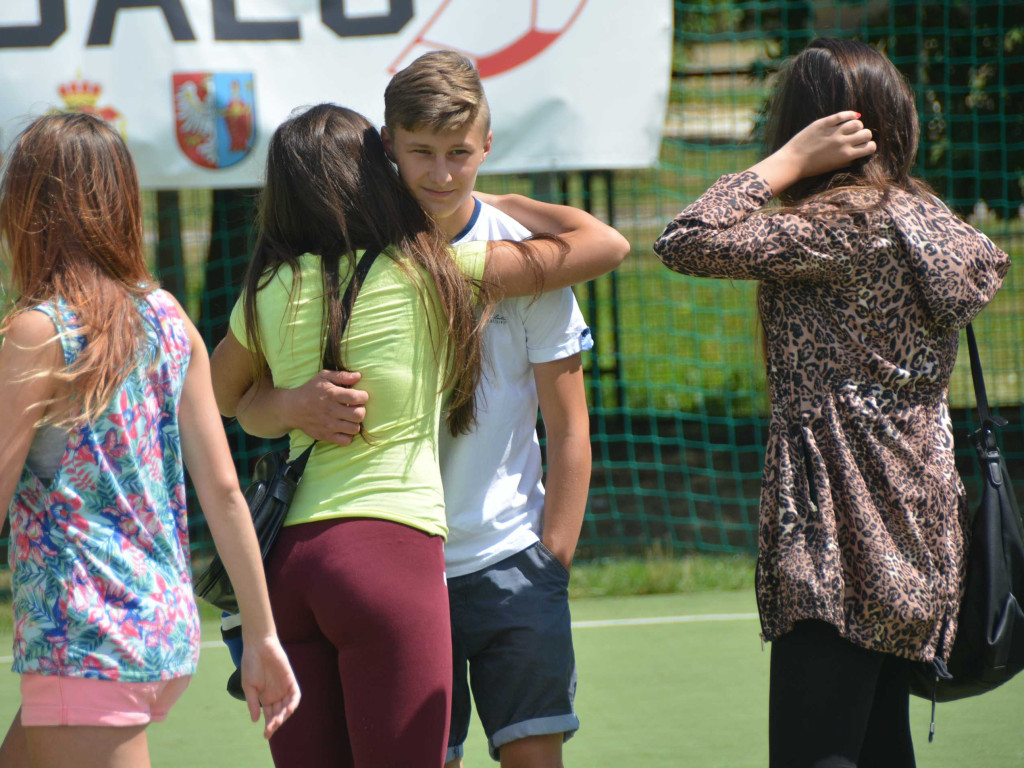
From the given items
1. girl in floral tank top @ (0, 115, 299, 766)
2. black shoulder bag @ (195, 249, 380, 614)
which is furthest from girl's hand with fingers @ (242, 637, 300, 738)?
black shoulder bag @ (195, 249, 380, 614)

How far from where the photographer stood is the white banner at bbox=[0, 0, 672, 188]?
4.70 metres

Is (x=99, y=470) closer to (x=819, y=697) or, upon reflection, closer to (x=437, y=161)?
(x=437, y=161)

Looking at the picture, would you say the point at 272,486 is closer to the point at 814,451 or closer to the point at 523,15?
the point at 814,451

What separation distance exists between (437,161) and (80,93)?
3.21m

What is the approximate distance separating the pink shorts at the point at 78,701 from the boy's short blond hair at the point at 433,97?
0.97m

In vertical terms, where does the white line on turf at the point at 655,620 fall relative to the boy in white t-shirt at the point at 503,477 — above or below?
below

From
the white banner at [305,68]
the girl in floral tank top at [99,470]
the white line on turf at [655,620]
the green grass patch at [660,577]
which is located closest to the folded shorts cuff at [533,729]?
the girl in floral tank top at [99,470]

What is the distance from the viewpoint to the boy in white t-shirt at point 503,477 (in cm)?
199

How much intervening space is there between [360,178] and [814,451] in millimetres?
821

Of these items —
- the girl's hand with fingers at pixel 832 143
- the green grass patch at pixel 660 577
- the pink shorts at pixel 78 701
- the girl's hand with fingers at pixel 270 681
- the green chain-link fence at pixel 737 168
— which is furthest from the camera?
the green chain-link fence at pixel 737 168

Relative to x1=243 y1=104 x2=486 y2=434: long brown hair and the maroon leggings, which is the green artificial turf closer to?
the maroon leggings

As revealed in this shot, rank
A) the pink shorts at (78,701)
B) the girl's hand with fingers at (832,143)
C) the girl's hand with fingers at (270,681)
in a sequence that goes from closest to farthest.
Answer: the pink shorts at (78,701), the girl's hand with fingers at (270,681), the girl's hand with fingers at (832,143)

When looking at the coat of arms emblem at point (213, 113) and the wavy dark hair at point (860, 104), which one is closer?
the wavy dark hair at point (860, 104)

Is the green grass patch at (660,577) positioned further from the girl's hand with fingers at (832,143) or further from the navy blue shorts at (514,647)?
the girl's hand with fingers at (832,143)
